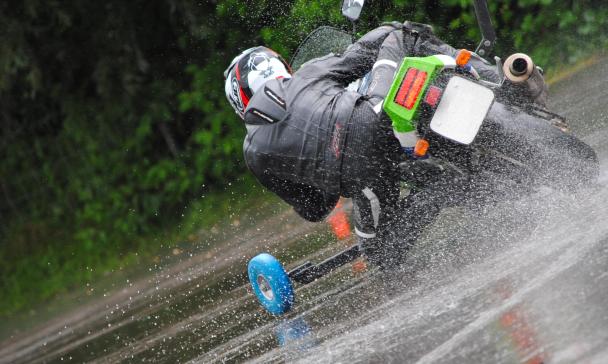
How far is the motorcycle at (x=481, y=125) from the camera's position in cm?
430

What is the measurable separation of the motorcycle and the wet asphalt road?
0.26 meters

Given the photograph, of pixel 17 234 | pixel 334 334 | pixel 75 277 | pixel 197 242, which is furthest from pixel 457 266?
pixel 17 234

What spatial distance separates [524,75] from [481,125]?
0.45m

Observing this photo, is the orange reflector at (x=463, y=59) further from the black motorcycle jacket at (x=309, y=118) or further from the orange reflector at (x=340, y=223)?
the orange reflector at (x=340, y=223)

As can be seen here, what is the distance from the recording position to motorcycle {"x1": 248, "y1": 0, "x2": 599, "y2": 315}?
14.1ft

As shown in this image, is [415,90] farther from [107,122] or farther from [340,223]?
[107,122]

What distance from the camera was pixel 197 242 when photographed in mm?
A: 10031

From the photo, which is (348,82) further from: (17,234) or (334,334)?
(17,234)

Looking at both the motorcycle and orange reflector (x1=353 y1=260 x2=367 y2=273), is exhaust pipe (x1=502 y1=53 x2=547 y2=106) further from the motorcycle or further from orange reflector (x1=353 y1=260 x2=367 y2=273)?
orange reflector (x1=353 y1=260 x2=367 y2=273)

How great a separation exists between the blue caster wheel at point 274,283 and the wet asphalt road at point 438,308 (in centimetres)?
10

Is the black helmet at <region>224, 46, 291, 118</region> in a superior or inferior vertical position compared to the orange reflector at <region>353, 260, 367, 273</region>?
superior

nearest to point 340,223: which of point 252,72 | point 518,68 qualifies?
point 252,72

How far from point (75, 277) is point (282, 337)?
5.76m

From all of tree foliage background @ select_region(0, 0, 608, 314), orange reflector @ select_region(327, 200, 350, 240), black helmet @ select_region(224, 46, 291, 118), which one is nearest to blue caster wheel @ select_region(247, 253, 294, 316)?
black helmet @ select_region(224, 46, 291, 118)
